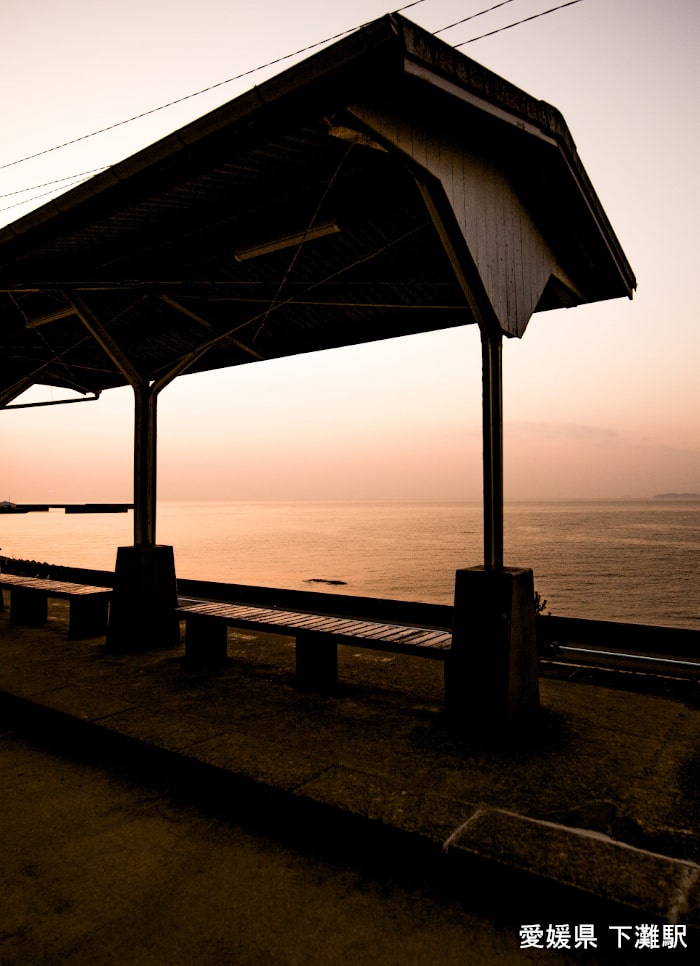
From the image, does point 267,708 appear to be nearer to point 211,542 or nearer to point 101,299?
point 101,299

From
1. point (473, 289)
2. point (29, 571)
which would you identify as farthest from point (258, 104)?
point (29, 571)

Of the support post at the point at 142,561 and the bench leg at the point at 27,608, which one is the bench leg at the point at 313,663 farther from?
the bench leg at the point at 27,608

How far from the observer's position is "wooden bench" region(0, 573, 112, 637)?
7.22m

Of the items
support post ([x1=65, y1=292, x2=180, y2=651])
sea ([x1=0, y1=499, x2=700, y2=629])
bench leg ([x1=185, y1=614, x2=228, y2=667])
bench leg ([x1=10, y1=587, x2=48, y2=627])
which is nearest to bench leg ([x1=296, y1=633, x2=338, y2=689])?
bench leg ([x1=185, y1=614, x2=228, y2=667])

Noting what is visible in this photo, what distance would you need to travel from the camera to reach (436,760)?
144 inches

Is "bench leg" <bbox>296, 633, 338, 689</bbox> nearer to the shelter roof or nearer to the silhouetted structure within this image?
the silhouetted structure

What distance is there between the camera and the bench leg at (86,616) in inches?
284

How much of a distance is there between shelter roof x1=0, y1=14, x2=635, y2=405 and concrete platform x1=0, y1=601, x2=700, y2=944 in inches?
118

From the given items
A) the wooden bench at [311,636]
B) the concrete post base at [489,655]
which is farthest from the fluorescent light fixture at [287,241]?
the wooden bench at [311,636]

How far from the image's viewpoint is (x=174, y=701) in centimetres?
476

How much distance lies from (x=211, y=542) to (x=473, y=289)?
62.2m

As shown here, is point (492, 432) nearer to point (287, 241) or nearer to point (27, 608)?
point (287, 241)

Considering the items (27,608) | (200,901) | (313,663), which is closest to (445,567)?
(27,608)

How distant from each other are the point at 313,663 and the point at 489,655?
1670 mm
